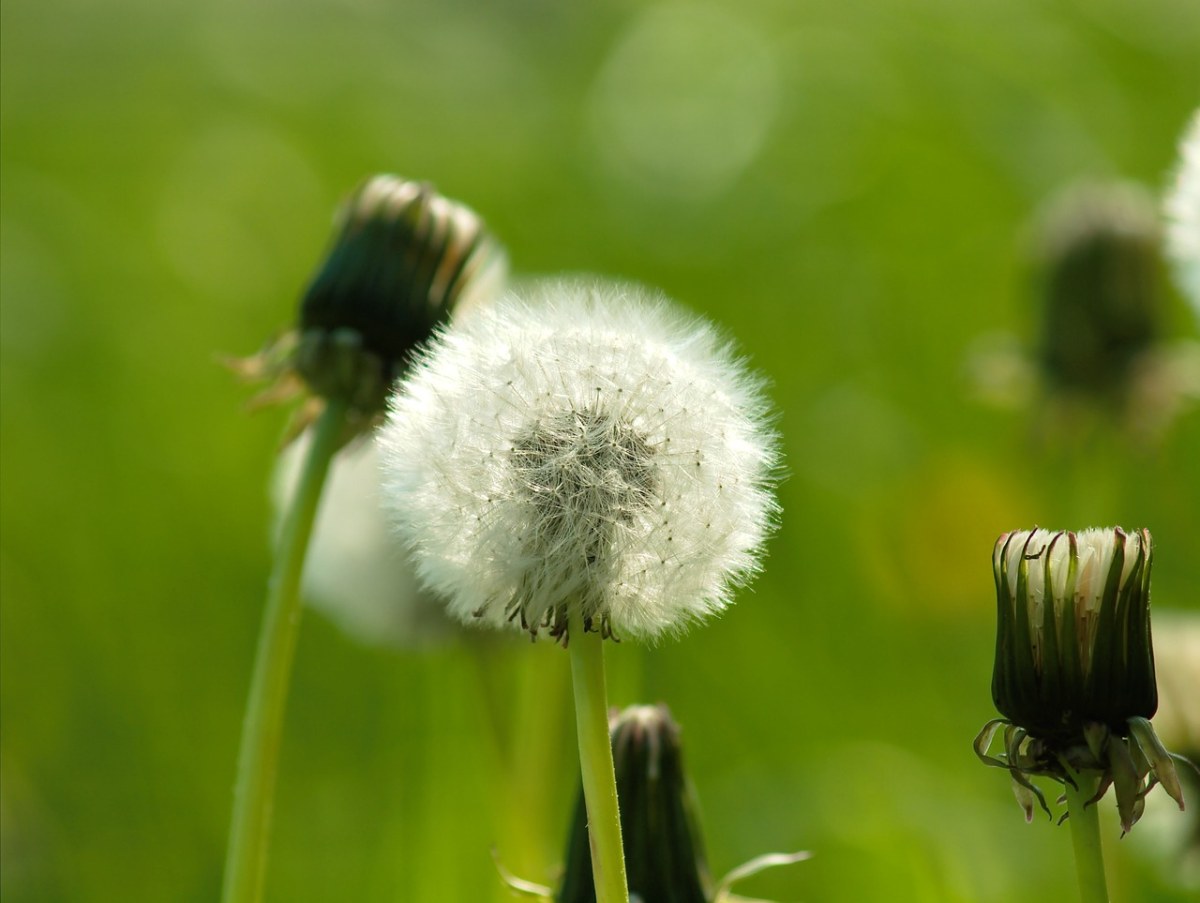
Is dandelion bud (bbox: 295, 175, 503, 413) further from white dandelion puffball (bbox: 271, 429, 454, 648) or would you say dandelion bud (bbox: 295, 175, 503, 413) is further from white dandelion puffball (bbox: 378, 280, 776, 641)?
white dandelion puffball (bbox: 271, 429, 454, 648)

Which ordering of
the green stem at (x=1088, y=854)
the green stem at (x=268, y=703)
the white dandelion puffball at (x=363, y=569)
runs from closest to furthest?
the green stem at (x=1088, y=854), the green stem at (x=268, y=703), the white dandelion puffball at (x=363, y=569)

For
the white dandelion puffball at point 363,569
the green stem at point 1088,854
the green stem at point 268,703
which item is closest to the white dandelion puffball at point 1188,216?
the green stem at point 1088,854

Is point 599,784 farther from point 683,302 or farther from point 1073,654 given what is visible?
point 683,302

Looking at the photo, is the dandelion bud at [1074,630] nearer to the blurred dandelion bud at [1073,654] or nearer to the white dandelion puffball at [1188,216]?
the blurred dandelion bud at [1073,654]

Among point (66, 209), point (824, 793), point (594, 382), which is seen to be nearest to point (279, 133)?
point (66, 209)

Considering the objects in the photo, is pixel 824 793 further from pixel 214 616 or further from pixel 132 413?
pixel 132 413
